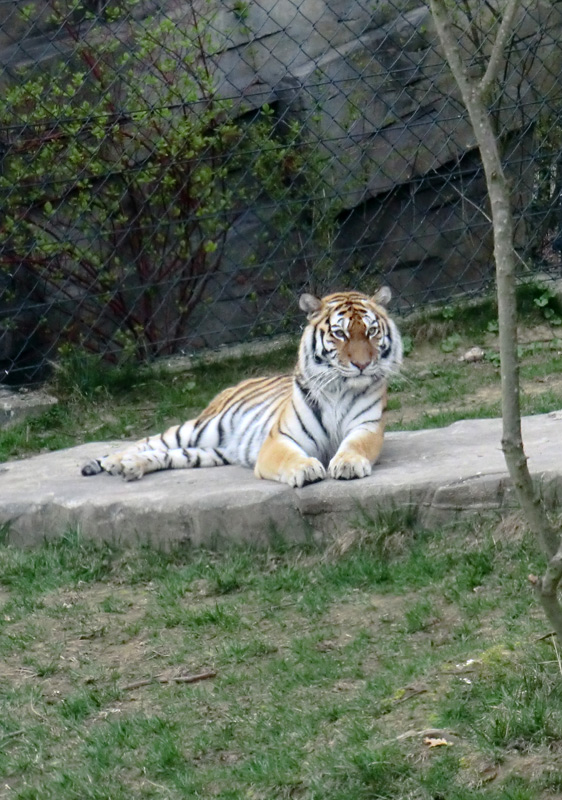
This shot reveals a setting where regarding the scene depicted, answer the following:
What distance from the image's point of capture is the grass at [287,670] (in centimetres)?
312

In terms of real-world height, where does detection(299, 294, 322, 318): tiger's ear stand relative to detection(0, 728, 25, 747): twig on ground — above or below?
above

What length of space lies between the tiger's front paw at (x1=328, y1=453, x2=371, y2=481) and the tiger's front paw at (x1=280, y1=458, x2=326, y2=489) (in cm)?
5

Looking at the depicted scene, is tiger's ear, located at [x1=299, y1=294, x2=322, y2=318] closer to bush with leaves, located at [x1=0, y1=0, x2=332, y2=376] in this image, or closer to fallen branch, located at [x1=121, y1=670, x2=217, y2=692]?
fallen branch, located at [x1=121, y1=670, x2=217, y2=692]

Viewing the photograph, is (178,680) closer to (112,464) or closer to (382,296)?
(112,464)

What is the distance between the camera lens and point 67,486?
217 inches

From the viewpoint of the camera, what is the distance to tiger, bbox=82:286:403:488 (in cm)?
512

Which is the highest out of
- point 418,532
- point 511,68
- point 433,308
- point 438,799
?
point 511,68

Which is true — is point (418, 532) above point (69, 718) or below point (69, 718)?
above

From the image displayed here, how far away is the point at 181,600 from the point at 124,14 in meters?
4.35

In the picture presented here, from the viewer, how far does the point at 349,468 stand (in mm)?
4949

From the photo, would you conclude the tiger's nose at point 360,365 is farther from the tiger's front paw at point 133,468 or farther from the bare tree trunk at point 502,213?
the bare tree trunk at point 502,213

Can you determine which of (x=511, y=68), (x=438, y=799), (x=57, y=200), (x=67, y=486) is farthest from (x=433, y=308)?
(x=438, y=799)

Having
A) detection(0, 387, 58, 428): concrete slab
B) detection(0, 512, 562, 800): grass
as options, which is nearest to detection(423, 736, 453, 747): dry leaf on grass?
detection(0, 512, 562, 800): grass

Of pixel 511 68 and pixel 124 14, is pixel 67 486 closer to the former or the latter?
pixel 124 14
